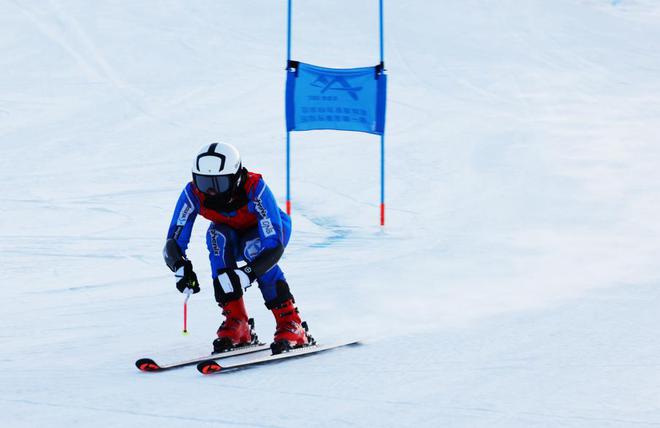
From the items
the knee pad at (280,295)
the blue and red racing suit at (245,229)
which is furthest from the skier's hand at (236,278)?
the knee pad at (280,295)

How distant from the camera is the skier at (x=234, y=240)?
466 cm

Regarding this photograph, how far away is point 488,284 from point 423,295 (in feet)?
1.82

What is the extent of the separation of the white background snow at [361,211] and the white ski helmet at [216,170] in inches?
34.7

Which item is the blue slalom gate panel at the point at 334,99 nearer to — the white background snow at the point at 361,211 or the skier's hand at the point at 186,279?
the white background snow at the point at 361,211

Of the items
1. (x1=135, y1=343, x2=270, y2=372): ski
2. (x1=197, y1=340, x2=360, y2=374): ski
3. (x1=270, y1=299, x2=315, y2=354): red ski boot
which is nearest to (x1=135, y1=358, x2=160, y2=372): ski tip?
(x1=135, y1=343, x2=270, y2=372): ski

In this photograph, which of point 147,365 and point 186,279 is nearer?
point 147,365

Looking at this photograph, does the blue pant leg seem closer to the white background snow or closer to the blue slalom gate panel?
the white background snow

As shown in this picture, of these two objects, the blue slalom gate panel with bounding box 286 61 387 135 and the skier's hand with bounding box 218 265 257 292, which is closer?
the skier's hand with bounding box 218 265 257 292

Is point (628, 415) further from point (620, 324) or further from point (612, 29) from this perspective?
point (612, 29)

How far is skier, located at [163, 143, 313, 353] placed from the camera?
4.66m

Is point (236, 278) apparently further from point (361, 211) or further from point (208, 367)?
point (361, 211)

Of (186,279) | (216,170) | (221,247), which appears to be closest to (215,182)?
(216,170)

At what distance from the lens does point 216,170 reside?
4625 mm

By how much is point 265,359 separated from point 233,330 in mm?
364
